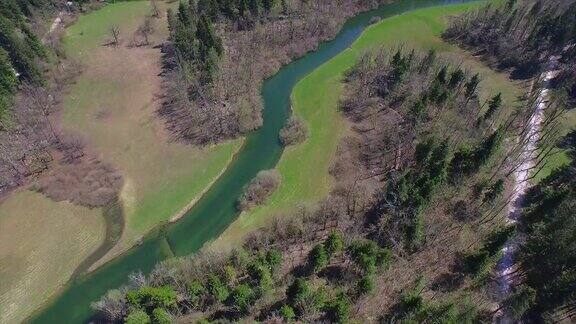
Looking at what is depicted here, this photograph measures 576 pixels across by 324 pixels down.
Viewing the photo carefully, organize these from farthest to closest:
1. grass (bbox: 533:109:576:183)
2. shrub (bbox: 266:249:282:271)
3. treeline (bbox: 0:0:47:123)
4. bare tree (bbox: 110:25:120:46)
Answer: bare tree (bbox: 110:25:120:46) → treeline (bbox: 0:0:47:123) → grass (bbox: 533:109:576:183) → shrub (bbox: 266:249:282:271)

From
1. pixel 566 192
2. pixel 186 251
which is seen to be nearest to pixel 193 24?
pixel 186 251

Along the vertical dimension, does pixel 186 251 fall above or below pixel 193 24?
below

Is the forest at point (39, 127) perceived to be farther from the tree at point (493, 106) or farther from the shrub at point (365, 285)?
the tree at point (493, 106)

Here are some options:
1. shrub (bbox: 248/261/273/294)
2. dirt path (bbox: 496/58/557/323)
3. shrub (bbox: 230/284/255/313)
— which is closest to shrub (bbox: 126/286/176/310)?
shrub (bbox: 230/284/255/313)

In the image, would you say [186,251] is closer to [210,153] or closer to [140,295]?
[140,295]

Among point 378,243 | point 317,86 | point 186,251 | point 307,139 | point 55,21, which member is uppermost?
point 55,21

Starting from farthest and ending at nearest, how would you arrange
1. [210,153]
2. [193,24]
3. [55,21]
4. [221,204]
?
[55,21]
[193,24]
[210,153]
[221,204]

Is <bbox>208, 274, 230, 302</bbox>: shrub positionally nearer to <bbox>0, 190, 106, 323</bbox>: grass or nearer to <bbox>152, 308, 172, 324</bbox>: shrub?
<bbox>152, 308, 172, 324</bbox>: shrub
